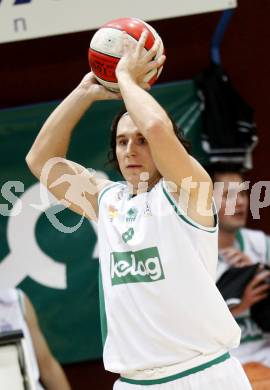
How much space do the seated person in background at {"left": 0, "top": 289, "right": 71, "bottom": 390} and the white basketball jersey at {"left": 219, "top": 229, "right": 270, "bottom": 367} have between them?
47.6 inches

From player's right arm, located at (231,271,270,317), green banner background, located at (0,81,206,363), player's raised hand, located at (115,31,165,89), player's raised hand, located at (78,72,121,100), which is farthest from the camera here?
green banner background, located at (0,81,206,363)

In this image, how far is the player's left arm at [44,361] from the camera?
18.5 ft

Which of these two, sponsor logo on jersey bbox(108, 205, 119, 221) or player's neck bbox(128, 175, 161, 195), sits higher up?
player's neck bbox(128, 175, 161, 195)

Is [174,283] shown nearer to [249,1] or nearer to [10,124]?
[10,124]

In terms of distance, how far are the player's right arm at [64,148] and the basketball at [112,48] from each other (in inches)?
2.3

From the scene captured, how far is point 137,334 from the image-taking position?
11.0 feet

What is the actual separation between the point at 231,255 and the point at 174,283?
263cm

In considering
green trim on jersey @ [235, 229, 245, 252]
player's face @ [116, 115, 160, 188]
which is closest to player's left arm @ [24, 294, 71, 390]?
green trim on jersey @ [235, 229, 245, 252]

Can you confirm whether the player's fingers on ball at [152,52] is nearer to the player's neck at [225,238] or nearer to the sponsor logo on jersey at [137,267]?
the sponsor logo on jersey at [137,267]

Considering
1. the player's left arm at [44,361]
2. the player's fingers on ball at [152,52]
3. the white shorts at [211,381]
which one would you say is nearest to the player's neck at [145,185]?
the player's fingers on ball at [152,52]

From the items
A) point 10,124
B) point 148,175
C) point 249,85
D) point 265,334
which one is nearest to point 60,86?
point 10,124

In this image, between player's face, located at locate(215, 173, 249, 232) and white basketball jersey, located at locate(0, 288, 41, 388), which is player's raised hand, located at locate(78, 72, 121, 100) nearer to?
white basketball jersey, located at locate(0, 288, 41, 388)

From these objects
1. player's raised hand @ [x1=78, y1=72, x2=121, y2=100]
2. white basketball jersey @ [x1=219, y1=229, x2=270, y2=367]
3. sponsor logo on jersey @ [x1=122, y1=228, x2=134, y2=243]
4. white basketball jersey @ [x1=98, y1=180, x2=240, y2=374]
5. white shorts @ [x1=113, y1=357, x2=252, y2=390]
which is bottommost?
white basketball jersey @ [x1=219, y1=229, x2=270, y2=367]

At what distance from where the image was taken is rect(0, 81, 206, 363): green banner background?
626 cm
